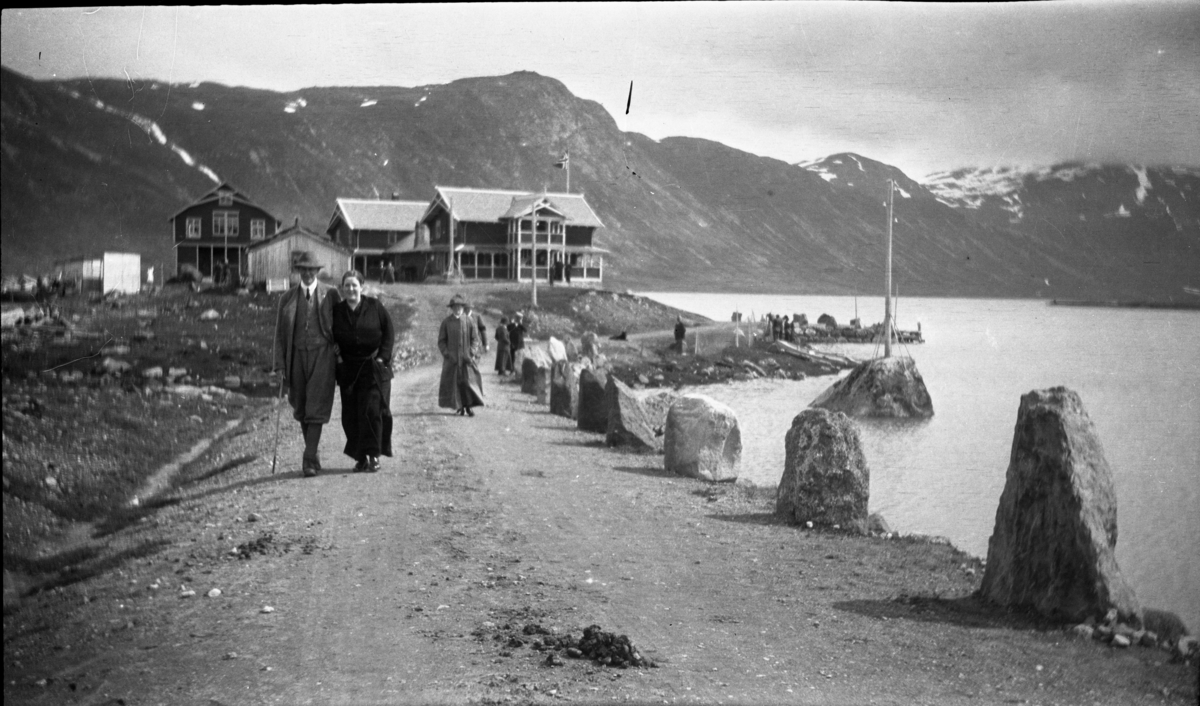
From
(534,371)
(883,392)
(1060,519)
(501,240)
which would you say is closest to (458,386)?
(534,371)

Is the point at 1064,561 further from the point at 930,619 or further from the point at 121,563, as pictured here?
the point at 121,563

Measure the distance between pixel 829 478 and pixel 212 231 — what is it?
8.03 m

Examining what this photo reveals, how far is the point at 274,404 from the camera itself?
60.2 ft

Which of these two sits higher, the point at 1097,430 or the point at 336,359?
the point at 336,359

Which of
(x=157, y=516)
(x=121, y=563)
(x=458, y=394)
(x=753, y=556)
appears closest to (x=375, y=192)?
(x=458, y=394)

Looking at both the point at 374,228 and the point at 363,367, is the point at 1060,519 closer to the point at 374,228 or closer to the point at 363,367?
the point at 363,367

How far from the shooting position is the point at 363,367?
11.6 metres

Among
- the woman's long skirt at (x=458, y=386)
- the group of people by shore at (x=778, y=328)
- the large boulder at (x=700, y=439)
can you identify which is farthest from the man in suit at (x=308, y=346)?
the group of people by shore at (x=778, y=328)

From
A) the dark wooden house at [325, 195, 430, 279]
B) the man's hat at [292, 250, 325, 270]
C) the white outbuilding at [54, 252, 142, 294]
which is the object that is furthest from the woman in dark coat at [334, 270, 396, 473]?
the dark wooden house at [325, 195, 430, 279]

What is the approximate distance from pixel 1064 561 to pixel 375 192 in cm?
1226

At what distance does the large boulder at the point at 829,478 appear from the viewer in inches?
444

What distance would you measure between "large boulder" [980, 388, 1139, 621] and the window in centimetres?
890

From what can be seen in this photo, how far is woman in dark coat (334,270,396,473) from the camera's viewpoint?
11305mm

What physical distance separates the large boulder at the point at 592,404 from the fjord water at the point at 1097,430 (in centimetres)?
334
